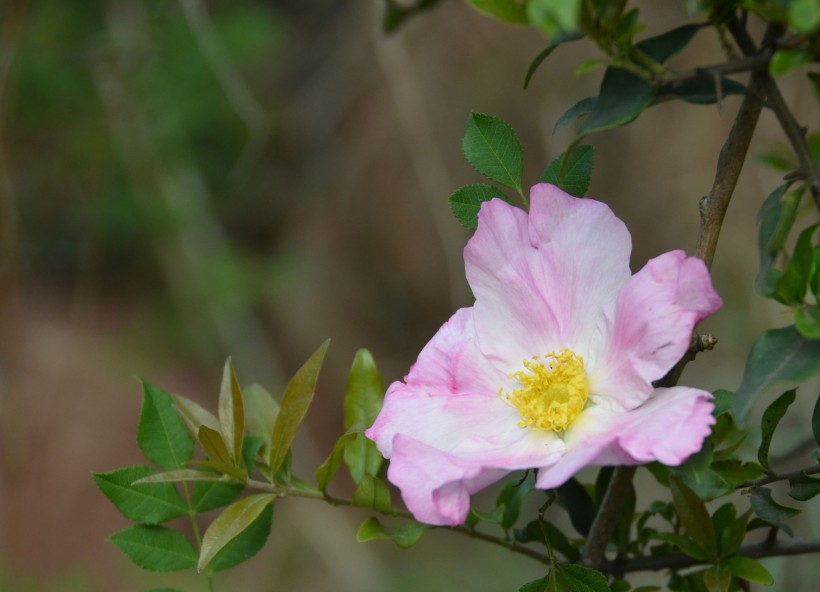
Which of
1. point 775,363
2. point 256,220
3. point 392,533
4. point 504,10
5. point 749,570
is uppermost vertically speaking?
point 504,10

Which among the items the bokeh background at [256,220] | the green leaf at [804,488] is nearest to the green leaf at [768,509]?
the green leaf at [804,488]

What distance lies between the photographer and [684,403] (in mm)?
561

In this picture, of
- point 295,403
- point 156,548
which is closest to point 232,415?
point 295,403

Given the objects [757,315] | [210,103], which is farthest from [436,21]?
[757,315]

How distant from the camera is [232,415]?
28.2 inches

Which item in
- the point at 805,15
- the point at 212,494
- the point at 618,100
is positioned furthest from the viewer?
the point at 212,494

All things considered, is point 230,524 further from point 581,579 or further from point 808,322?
point 808,322

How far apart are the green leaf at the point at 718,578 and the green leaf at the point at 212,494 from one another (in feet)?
1.28

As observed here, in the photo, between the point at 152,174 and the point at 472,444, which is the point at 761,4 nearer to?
the point at 472,444

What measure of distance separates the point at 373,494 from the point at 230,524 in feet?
0.38

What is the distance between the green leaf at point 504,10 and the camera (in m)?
0.60

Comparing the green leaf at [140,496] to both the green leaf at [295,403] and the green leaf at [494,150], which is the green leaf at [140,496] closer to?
the green leaf at [295,403]

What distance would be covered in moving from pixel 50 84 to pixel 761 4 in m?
3.82

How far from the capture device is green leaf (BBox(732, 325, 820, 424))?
518 millimetres
